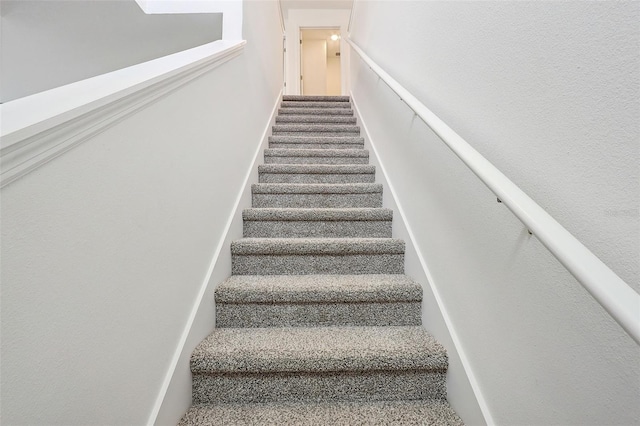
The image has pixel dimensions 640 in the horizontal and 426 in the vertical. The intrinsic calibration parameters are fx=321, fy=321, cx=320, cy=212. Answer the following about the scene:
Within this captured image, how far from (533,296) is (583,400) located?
0.69ft

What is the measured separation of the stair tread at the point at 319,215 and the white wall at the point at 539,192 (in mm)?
554

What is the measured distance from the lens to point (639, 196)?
0.51 metres

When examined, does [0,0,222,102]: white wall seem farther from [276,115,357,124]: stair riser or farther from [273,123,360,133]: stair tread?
[276,115,357,124]: stair riser

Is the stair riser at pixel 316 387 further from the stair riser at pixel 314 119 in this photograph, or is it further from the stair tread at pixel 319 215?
the stair riser at pixel 314 119

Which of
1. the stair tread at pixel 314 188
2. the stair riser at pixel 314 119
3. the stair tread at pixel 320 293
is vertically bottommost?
the stair tread at pixel 320 293

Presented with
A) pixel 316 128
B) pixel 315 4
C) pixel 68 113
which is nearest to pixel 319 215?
pixel 68 113

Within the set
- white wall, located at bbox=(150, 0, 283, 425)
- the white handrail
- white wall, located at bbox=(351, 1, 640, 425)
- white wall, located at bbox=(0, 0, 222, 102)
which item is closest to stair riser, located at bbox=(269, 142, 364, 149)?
white wall, located at bbox=(150, 0, 283, 425)

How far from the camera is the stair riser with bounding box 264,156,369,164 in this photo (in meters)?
2.58

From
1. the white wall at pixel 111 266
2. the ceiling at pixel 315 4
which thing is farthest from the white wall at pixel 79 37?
the ceiling at pixel 315 4

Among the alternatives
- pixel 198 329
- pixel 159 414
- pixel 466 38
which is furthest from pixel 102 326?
pixel 466 38

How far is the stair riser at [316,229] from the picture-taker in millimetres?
1862

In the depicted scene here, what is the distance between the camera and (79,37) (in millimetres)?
2086

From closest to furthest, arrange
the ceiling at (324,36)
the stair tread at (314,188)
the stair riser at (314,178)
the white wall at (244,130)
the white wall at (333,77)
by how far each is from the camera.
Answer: the white wall at (244,130) → the stair tread at (314,188) → the stair riser at (314,178) → the ceiling at (324,36) → the white wall at (333,77)

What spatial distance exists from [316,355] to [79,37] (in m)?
2.45
